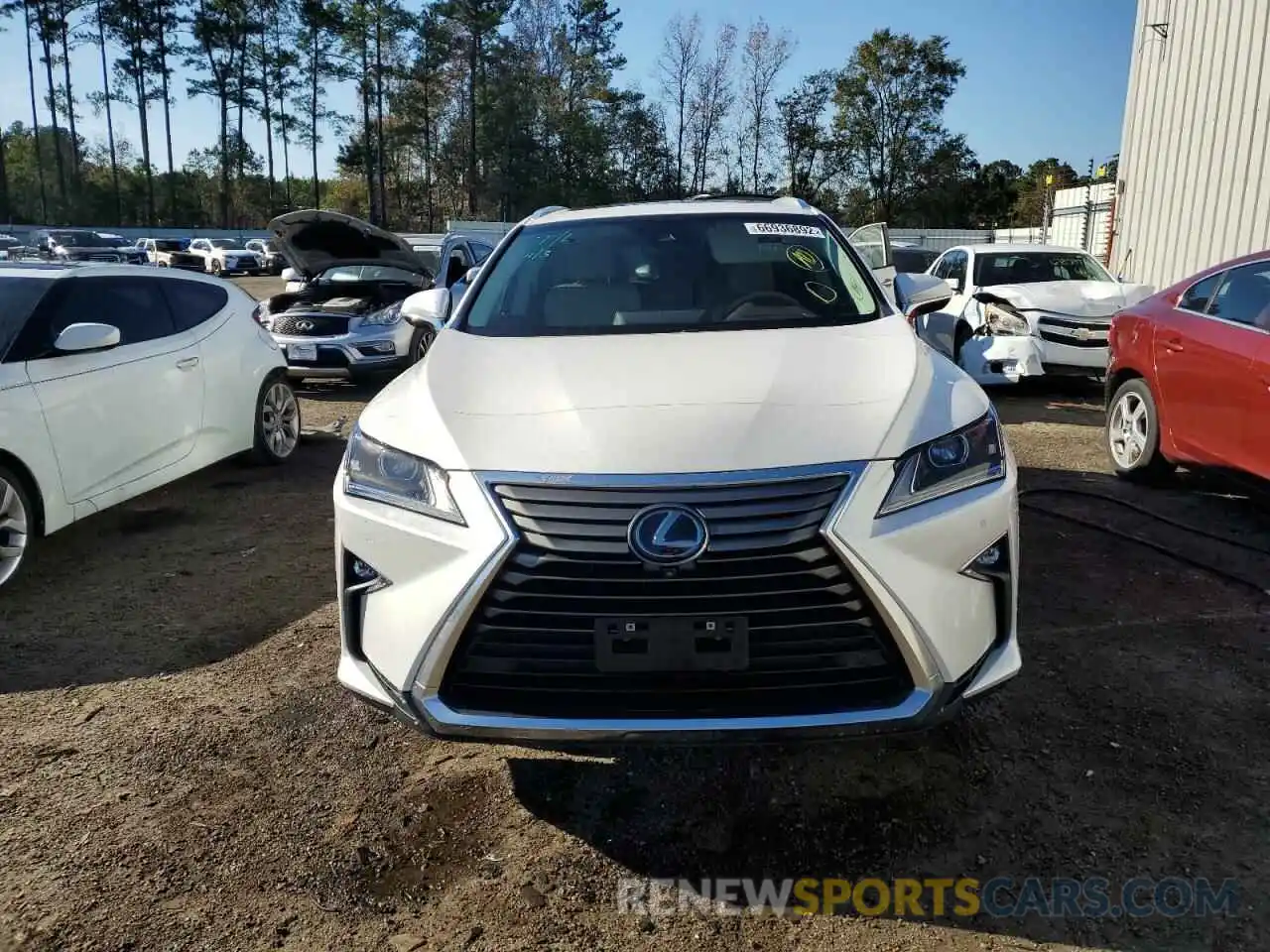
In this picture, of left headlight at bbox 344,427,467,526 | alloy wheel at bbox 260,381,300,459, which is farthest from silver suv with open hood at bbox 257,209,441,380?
left headlight at bbox 344,427,467,526

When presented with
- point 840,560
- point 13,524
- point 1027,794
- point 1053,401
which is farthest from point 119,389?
point 1053,401

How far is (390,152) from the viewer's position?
59906 millimetres

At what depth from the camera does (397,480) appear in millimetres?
2518

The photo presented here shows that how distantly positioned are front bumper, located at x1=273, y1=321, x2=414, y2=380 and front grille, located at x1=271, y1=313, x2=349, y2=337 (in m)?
0.07

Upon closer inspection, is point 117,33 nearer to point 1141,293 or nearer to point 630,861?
point 1141,293

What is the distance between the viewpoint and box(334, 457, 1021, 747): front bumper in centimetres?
223

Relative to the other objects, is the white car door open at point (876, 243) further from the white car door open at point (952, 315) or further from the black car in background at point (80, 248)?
the black car in background at point (80, 248)

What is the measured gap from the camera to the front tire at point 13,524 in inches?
173

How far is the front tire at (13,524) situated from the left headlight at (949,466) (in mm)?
4085

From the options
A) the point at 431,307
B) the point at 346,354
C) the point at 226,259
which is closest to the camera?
the point at 431,307

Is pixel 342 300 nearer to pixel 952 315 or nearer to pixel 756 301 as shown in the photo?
pixel 952 315

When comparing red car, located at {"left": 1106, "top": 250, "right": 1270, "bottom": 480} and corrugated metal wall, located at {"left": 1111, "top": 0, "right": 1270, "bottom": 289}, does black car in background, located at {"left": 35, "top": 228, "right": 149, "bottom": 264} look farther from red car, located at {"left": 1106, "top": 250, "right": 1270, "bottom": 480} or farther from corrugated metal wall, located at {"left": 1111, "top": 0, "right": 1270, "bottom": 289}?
red car, located at {"left": 1106, "top": 250, "right": 1270, "bottom": 480}

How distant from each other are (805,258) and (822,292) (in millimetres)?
276

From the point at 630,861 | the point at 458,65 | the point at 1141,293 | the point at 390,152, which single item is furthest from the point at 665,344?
the point at 390,152
